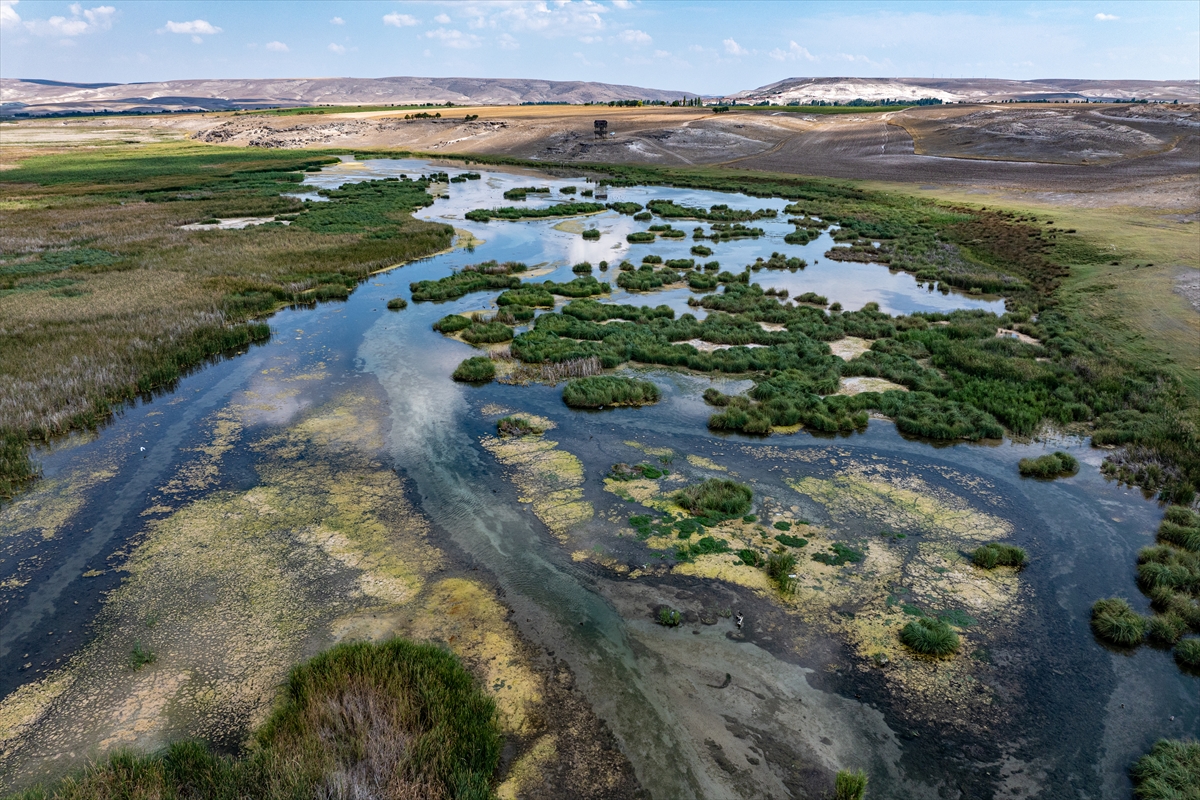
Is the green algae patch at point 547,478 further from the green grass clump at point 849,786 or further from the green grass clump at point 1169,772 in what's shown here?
the green grass clump at point 1169,772

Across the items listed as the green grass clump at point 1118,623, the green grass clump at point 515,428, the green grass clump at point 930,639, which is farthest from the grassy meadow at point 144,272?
the green grass clump at point 1118,623

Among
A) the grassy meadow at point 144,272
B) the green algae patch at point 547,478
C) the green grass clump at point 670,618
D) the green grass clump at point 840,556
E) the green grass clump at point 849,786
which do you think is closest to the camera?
the green grass clump at point 849,786

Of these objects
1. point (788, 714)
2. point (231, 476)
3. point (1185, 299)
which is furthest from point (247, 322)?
point (1185, 299)

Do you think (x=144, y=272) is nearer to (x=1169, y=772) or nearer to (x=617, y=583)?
(x=617, y=583)

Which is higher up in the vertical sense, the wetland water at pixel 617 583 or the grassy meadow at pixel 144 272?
the grassy meadow at pixel 144 272

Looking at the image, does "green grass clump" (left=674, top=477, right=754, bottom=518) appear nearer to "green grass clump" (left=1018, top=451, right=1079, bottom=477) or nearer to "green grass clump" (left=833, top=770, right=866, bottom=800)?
"green grass clump" (left=833, top=770, right=866, bottom=800)

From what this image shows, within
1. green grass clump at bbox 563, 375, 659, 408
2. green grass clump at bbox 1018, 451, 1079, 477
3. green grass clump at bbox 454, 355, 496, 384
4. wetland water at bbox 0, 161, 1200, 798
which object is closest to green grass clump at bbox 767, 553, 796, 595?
wetland water at bbox 0, 161, 1200, 798

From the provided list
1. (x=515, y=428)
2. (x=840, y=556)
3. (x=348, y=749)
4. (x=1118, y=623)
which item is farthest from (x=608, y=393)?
(x=348, y=749)
